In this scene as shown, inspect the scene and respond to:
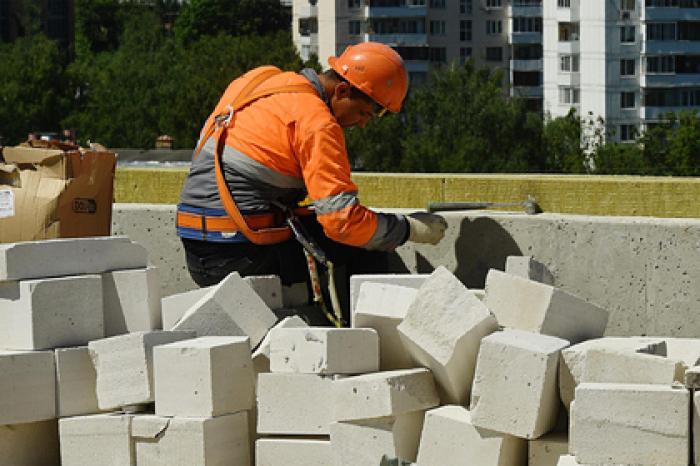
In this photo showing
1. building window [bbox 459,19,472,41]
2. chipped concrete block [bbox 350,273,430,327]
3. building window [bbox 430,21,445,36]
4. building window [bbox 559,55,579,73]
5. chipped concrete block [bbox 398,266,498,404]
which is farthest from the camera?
building window [bbox 459,19,472,41]

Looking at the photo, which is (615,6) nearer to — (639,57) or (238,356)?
(639,57)

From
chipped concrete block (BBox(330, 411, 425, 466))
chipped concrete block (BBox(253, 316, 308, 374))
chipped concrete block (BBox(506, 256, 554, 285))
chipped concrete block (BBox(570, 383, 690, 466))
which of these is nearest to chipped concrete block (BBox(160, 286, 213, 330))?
chipped concrete block (BBox(253, 316, 308, 374))

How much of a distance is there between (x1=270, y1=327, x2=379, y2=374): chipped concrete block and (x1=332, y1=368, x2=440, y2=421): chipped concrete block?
90 millimetres

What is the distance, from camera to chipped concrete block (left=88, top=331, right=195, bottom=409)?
675 centimetres

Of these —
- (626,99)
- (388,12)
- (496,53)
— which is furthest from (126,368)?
(496,53)

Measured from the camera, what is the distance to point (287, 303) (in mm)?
7902

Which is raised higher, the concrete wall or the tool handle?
the tool handle

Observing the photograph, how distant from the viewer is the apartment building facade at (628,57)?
269ft

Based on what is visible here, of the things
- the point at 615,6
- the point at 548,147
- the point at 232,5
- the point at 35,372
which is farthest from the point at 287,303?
the point at 232,5

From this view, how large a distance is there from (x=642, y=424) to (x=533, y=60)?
97805 millimetres

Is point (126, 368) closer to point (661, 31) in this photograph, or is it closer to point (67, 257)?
point (67, 257)

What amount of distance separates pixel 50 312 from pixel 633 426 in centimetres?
263

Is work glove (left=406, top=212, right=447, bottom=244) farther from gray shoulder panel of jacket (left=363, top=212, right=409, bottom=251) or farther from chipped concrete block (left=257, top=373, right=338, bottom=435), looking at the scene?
chipped concrete block (left=257, top=373, right=338, bottom=435)

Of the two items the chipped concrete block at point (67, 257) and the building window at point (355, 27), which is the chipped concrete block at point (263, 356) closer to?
the chipped concrete block at point (67, 257)
